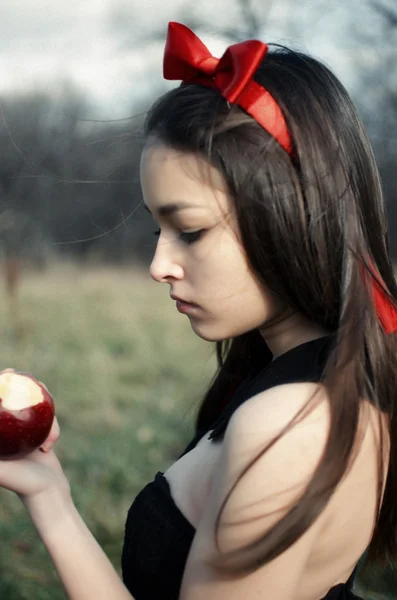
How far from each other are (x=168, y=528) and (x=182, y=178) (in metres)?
0.53

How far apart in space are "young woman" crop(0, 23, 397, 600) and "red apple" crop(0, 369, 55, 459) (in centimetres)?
15

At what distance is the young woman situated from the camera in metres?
1.10

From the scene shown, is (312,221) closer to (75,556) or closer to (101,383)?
(75,556)

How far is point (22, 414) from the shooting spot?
1.49m

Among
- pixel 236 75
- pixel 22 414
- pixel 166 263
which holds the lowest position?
pixel 22 414

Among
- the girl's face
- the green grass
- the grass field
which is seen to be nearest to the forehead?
the girl's face

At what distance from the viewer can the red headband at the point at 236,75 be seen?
1.18 metres

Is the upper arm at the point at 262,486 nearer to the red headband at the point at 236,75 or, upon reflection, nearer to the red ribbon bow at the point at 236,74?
the red headband at the point at 236,75

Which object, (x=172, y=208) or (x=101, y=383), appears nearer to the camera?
(x=172, y=208)

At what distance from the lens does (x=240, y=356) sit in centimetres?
162

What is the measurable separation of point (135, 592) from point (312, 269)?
60 cm

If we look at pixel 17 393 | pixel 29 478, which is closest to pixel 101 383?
pixel 17 393

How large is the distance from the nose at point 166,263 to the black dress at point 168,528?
202 millimetres

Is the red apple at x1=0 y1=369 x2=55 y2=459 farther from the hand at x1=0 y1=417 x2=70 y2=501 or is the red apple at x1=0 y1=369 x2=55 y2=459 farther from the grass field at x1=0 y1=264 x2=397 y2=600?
the grass field at x1=0 y1=264 x2=397 y2=600
